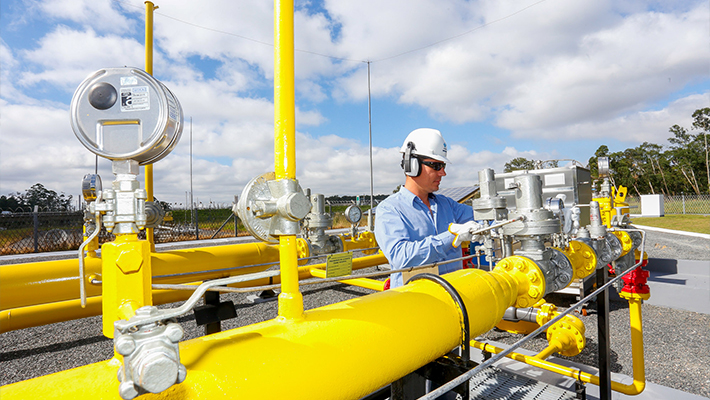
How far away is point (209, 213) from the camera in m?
17.5

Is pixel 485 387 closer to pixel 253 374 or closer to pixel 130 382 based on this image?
pixel 253 374

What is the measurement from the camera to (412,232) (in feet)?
7.16

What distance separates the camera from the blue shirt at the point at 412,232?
1.95m

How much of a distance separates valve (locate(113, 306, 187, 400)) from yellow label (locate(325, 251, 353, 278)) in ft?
2.20

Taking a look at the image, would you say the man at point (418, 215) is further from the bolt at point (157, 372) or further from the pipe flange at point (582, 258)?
the bolt at point (157, 372)

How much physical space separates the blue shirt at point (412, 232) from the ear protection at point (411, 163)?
16 centimetres

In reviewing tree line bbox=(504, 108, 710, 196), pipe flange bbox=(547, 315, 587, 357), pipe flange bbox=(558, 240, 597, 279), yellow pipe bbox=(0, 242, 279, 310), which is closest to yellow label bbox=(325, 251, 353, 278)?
pipe flange bbox=(558, 240, 597, 279)

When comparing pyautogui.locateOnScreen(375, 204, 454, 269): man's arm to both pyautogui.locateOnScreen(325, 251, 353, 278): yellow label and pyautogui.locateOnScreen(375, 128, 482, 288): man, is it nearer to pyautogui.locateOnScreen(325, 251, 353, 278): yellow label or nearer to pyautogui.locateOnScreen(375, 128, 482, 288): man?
pyautogui.locateOnScreen(375, 128, 482, 288): man

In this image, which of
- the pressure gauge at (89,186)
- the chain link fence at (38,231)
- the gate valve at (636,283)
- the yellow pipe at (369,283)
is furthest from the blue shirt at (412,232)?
the chain link fence at (38,231)

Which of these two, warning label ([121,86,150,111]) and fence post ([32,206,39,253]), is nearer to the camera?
warning label ([121,86,150,111])

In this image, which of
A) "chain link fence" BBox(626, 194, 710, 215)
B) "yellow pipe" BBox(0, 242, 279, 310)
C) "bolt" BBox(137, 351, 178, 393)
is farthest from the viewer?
"chain link fence" BBox(626, 194, 710, 215)

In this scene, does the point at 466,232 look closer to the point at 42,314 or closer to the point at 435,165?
the point at 435,165

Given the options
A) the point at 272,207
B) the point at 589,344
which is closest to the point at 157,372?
the point at 272,207

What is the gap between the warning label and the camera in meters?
0.83
